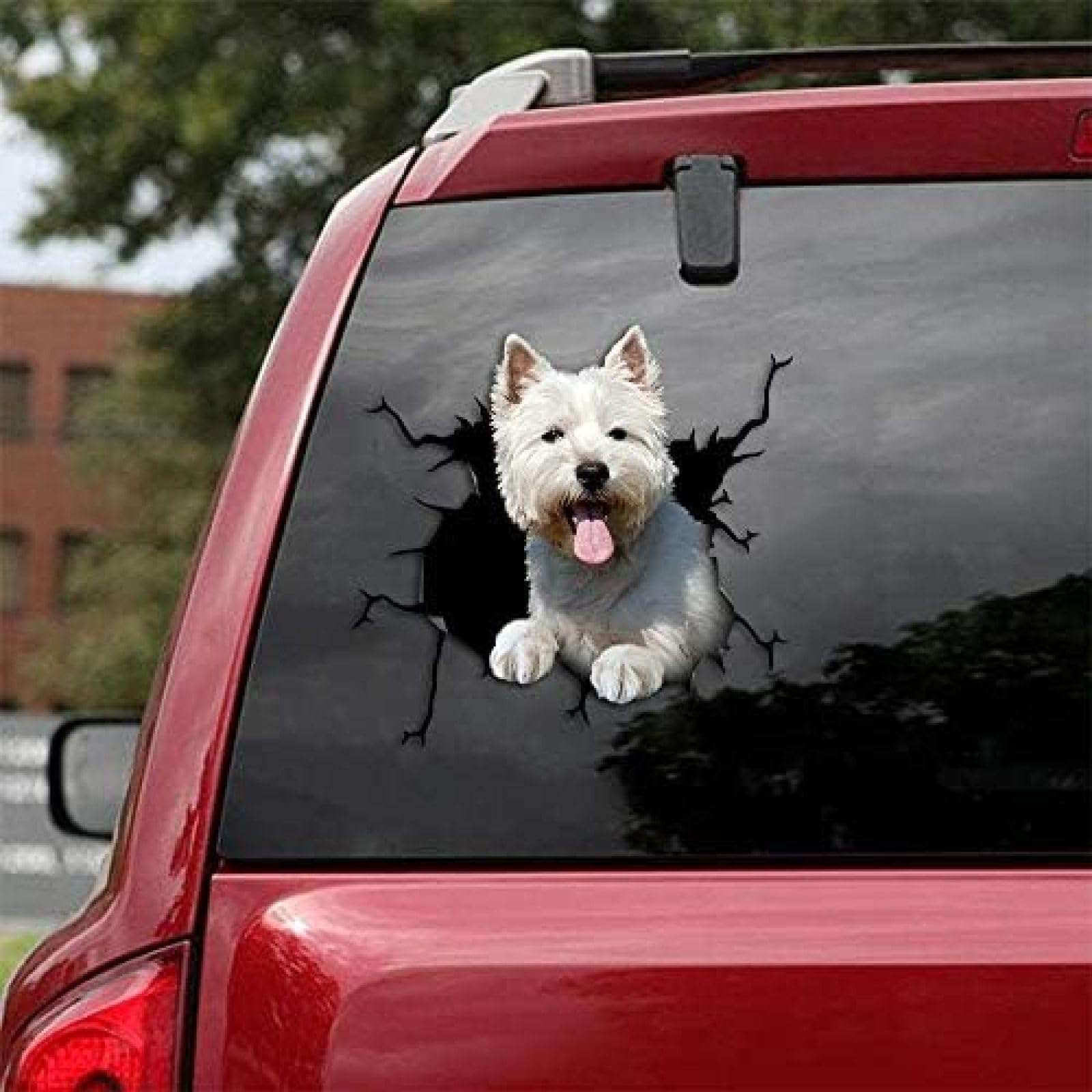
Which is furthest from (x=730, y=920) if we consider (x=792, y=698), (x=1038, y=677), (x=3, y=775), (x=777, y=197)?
(x=3, y=775)

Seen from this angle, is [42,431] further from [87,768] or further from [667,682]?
[667,682]

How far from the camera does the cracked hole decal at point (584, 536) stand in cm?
233

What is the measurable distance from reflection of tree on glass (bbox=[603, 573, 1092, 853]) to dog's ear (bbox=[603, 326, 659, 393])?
31cm

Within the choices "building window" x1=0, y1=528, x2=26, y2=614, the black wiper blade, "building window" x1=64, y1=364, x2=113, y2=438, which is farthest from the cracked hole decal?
"building window" x1=0, y1=528, x2=26, y2=614

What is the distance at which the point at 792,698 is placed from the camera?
2.27m

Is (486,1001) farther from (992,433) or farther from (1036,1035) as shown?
(992,433)

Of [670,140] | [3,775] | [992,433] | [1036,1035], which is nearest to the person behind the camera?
[1036,1035]

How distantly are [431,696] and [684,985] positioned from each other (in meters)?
0.34

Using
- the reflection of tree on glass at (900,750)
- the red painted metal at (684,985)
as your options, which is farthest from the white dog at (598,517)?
the red painted metal at (684,985)

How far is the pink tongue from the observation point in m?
2.41

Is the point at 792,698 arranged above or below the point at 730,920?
above

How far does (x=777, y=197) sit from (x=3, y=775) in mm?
17418

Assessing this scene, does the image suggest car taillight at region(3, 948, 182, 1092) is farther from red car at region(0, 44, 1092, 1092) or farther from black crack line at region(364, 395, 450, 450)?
black crack line at region(364, 395, 450, 450)

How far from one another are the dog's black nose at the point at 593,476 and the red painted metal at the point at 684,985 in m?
0.39
